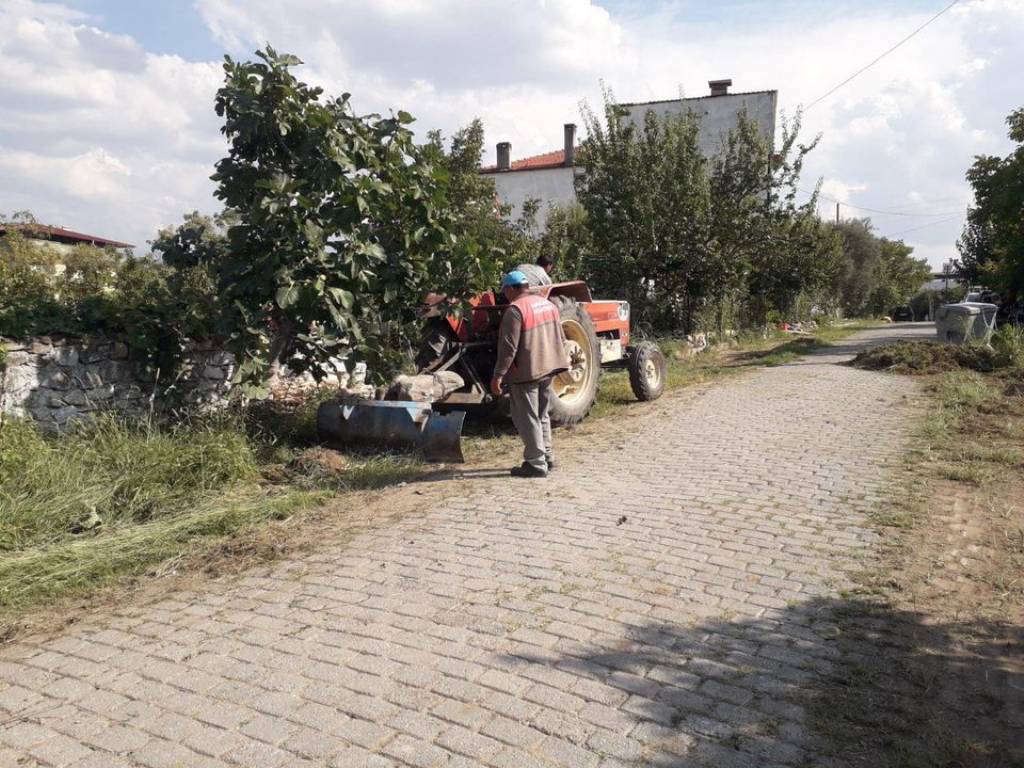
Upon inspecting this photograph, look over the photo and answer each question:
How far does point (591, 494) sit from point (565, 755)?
11.7 ft

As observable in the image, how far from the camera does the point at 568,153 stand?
41281 millimetres

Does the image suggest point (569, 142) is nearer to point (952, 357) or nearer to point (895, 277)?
point (952, 357)

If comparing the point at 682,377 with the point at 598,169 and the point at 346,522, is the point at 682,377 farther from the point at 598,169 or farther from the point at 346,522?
the point at 346,522

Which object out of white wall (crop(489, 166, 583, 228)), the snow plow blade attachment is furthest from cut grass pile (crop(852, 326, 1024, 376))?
white wall (crop(489, 166, 583, 228))

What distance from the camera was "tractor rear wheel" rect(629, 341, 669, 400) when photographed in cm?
1099

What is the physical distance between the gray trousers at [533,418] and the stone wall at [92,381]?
9.62ft

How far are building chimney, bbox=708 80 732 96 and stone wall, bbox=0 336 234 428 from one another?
3082 cm

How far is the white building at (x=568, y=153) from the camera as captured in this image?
33.6m

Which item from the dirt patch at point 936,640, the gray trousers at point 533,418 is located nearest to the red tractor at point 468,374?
the gray trousers at point 533,418

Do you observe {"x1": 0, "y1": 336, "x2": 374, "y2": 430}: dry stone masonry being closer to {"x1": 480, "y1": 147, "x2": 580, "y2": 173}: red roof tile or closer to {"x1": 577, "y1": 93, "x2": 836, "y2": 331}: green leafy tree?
{"x1": 577, "y1": 93, "x2": 836, "y2": 331}: green leafy tree

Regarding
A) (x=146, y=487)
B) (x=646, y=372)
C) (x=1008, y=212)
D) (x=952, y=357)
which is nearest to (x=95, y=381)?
(x=146, y=487)

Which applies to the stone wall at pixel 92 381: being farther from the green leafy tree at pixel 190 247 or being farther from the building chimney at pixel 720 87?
the building chimney at pixel 720 87

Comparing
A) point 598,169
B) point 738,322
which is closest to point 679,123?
point 598,169

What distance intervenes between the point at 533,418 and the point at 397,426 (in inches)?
51.6
